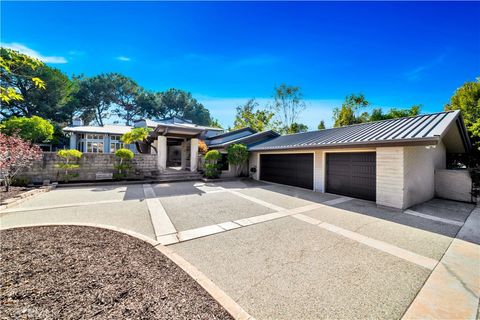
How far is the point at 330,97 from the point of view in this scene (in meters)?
23.0

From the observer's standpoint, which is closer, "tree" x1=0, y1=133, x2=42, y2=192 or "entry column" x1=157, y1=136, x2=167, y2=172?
"tree" x1=0, y1=133, x2=42, y2=192

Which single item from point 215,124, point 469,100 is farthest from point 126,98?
point 469,100

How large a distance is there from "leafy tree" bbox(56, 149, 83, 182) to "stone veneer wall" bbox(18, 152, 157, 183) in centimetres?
18

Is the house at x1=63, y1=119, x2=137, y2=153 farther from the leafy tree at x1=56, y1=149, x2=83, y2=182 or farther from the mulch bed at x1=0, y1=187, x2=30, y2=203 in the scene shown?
the mulch bed at x1=0, y1=187, x2=30, y2=203

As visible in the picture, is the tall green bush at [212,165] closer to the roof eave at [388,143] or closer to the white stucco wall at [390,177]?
the roof eave at [388,143]

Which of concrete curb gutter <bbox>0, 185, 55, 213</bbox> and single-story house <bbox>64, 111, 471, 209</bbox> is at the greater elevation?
single-story house <bbox>64, 111, 471, 209</bbox>

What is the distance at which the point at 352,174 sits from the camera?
795cm

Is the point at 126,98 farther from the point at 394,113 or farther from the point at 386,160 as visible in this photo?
the point at 394,113

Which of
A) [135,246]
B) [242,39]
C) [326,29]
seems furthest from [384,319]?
[242,39]

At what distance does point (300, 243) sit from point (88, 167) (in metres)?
12.3

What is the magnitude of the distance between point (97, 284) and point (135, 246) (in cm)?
111

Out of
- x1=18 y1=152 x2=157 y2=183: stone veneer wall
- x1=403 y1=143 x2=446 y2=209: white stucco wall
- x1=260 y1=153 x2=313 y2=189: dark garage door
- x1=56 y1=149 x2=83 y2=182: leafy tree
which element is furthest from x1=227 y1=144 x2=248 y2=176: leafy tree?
x1=403 y1=143 x2=446 y2=209: white stucco wall

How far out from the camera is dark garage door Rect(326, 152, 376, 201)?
7.31m

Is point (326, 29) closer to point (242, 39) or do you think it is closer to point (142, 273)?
point (242, 39)
